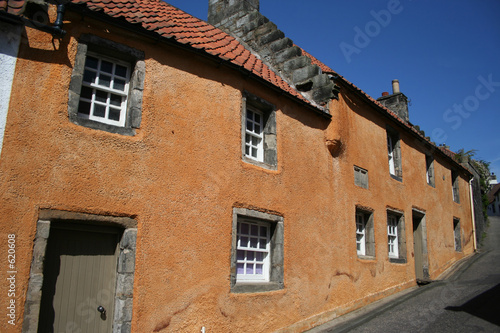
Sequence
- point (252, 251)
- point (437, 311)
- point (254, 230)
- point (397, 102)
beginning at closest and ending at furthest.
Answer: point (252, 251), point (254, 230), point (437, 311), point (397, 102)

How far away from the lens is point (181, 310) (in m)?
5.48

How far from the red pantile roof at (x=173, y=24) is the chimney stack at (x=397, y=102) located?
7.95 m

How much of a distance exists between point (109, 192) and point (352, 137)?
21.6ft

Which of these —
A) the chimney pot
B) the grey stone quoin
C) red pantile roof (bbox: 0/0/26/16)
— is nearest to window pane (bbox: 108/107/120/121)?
red pantile roof (bbox: 0/0/26/16)

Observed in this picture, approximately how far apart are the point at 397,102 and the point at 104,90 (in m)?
13.1

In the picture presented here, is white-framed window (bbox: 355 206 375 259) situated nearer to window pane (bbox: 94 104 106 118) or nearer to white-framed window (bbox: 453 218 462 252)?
window pane (bbox: 94 104 106 118)

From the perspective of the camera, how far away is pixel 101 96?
18.2 feet

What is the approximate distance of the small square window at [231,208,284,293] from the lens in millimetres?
6617

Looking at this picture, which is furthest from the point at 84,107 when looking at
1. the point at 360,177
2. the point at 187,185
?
the point at 360,177

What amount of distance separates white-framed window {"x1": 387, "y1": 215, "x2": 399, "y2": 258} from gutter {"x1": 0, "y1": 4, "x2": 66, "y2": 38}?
9582 millimetres

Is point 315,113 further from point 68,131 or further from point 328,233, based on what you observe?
point 68,131

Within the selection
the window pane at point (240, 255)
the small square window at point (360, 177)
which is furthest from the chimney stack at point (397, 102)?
the window pane at point (240, 255)

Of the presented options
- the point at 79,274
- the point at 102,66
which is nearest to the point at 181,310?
the point at 79,274

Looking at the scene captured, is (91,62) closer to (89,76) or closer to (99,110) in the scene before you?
(89,76)
